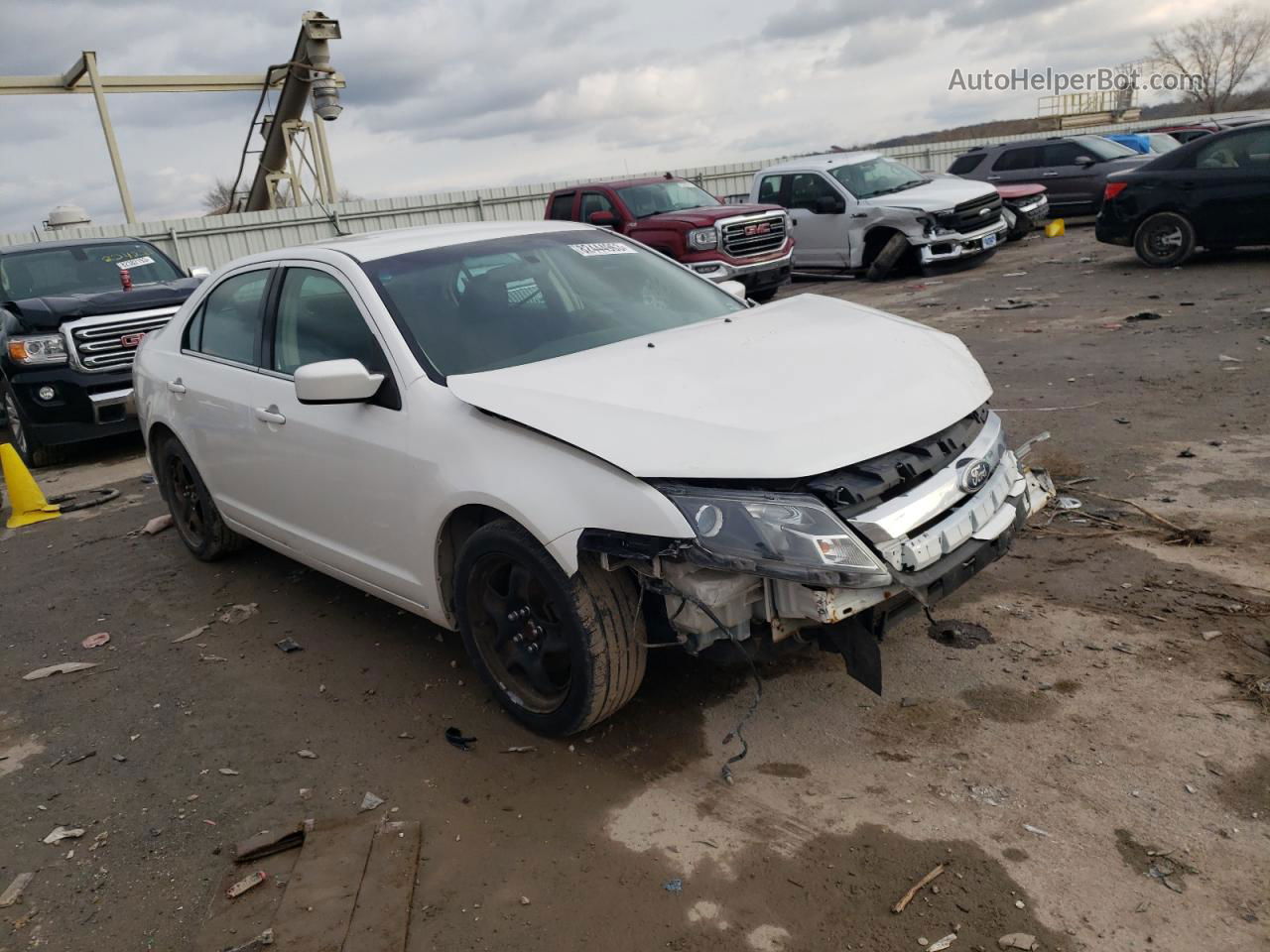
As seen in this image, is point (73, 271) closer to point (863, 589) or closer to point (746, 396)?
point (746, 396)

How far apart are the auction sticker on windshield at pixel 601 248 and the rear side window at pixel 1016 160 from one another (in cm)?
1565

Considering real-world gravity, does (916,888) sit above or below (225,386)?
below

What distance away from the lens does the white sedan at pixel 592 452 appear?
2.92 m

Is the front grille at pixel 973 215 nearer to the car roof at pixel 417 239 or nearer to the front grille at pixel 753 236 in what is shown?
the front grille at pixel 753 236

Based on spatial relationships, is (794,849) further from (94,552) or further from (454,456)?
(94,552)

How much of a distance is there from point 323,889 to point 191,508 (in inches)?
139

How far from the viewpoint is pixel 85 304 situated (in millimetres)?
9133

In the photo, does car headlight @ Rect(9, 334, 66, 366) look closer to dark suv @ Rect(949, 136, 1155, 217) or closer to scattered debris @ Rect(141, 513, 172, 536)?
scattered debris @ Rect(141, 513, 172, 536)

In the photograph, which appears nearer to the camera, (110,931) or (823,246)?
(110,931)

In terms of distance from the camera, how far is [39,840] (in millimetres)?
3387

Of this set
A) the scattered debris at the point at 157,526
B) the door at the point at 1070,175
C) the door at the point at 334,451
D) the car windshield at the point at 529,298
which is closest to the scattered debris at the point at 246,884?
the door at the point at 334,451

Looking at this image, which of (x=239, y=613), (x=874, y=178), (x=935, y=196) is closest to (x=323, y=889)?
(x=239, y=613)

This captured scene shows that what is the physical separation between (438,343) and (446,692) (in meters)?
1.43

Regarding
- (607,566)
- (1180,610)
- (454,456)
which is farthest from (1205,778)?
(454,456)
